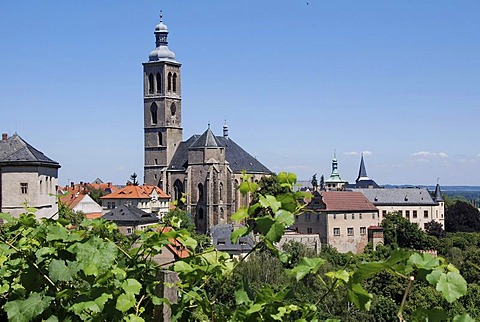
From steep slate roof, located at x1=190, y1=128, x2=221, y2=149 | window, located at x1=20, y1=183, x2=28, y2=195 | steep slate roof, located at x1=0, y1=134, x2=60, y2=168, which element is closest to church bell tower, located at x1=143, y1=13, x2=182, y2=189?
steep slate roof, located at x1=190, y1=128, x2=221, y2=149

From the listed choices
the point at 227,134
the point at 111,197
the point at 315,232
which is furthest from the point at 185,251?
the point at 227,134

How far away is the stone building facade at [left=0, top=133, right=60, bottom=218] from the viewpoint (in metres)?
30.5

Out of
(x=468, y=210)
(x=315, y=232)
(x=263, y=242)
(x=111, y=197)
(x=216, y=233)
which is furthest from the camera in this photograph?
(x=468, y=210)

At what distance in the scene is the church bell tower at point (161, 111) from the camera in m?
74.1

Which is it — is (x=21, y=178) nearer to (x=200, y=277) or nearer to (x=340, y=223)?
(x=200, y=277)

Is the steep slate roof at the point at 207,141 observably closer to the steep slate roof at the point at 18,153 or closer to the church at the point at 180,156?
the church at the point at 180,156

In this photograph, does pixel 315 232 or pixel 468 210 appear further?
pixel 468 210

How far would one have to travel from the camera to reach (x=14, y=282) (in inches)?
138

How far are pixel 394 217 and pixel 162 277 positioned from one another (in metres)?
69.0

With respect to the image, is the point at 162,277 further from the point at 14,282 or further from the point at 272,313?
the point at 14,282

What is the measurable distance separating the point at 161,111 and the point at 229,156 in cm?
864

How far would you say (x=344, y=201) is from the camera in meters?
67.5

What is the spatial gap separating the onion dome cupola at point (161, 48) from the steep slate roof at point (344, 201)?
23.3m

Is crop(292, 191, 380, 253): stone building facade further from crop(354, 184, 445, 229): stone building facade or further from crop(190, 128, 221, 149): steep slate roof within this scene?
crop(354, 184, 445, 229): stone building facade
